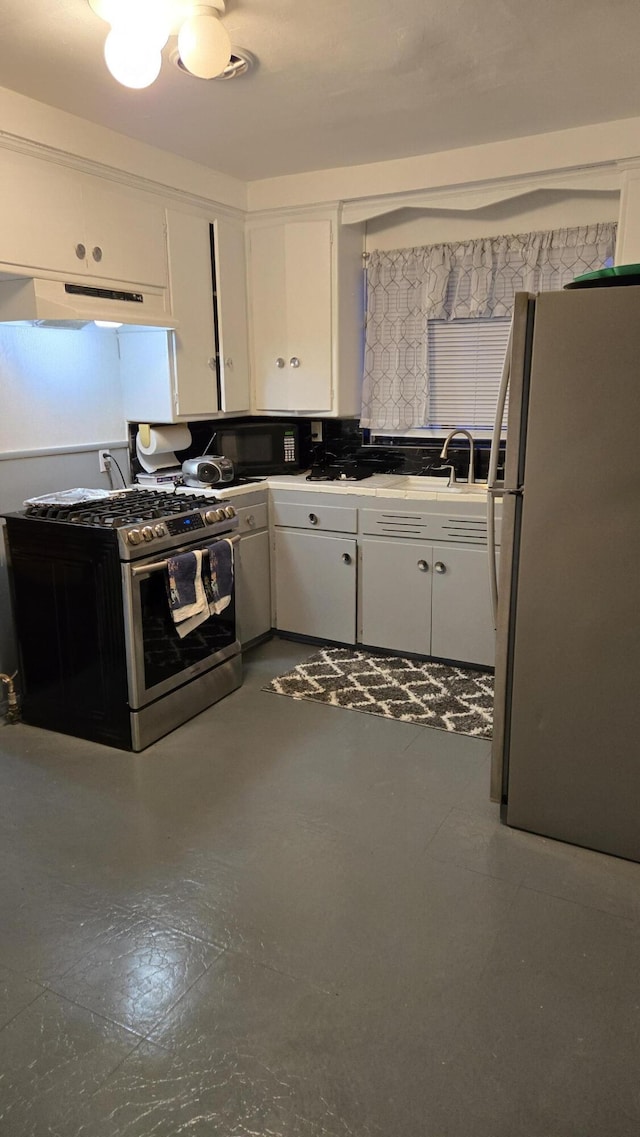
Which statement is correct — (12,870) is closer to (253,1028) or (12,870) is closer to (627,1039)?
(253,1028)

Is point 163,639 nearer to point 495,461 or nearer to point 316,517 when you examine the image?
point 316,517

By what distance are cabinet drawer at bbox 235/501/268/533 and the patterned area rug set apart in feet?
2.55

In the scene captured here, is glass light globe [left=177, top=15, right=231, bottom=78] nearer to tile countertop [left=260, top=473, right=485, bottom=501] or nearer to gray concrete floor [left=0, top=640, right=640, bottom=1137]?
tile countertop [left=260, top=473, right=485, bottom=501]

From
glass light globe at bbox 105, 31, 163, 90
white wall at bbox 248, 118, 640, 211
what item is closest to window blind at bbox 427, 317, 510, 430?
white wall at bbox 248, 118, 640, 211

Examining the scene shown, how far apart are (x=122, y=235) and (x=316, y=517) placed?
5.40ft

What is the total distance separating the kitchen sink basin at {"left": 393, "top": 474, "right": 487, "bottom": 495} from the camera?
3.85 m

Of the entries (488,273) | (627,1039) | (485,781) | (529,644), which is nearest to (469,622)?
(485,781)

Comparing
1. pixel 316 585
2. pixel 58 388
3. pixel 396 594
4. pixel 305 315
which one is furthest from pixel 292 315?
pixel 396 594

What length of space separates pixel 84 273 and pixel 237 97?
94cm

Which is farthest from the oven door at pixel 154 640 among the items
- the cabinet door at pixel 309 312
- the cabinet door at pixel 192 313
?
the cabinet door at pixel 309 312

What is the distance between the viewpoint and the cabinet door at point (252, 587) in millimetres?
3953

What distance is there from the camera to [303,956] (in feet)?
6.46

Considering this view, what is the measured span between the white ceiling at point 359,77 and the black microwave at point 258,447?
4.50 feet

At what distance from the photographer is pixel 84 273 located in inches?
125
